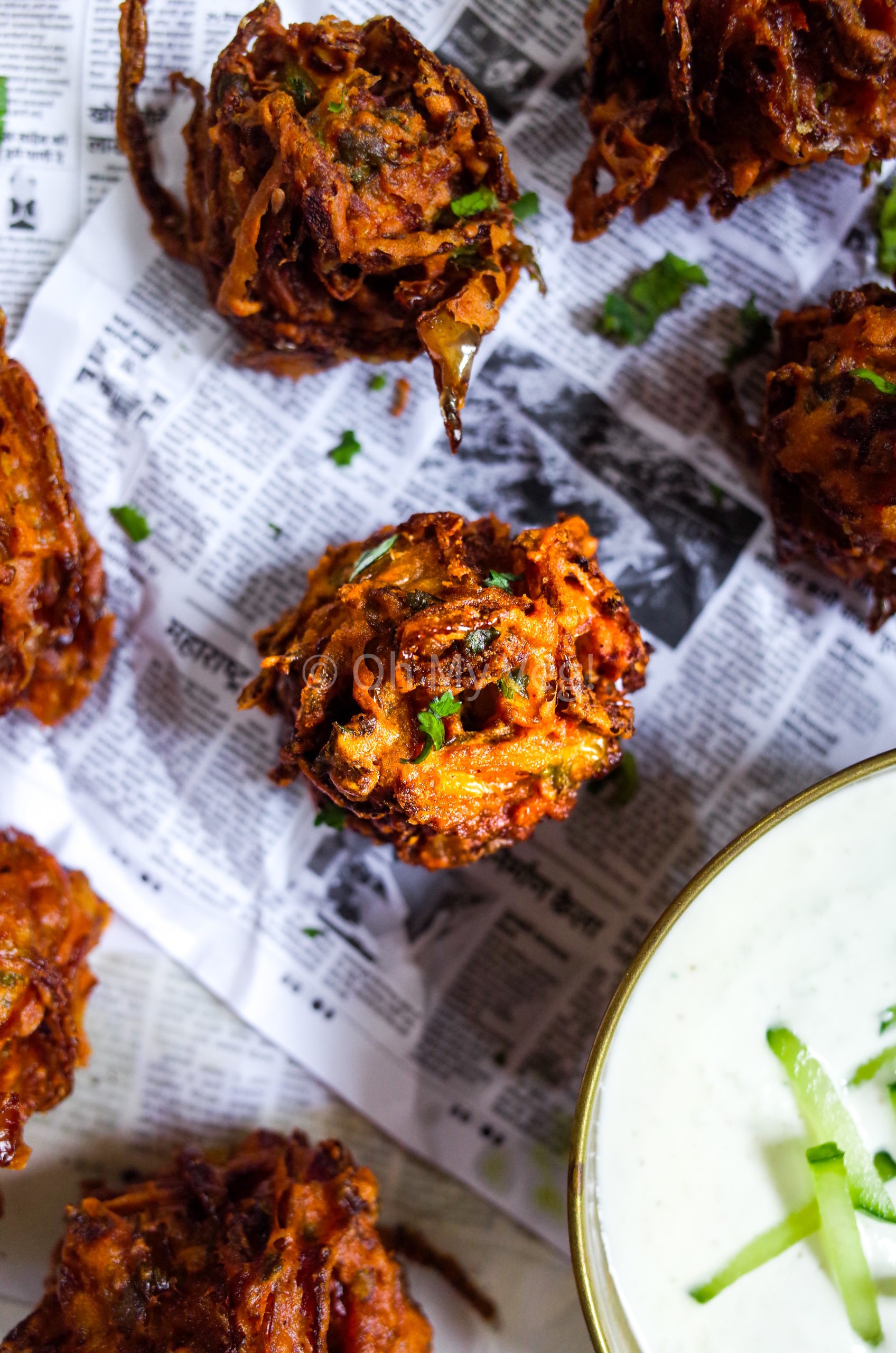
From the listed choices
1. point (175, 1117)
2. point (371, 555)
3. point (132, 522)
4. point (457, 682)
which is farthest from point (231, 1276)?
point (132, 522)

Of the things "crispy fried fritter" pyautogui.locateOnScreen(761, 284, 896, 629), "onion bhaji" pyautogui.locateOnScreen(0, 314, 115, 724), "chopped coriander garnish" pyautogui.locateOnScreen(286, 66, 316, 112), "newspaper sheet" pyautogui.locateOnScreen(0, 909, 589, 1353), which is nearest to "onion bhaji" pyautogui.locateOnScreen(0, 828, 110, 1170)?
"newspaper sheet" pyautogui.locateOnScreen(0, 909, 589, 1353)

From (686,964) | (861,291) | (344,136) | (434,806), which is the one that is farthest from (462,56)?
(686,964)

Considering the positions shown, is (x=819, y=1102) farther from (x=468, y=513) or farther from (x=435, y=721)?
(x=468, y=513)

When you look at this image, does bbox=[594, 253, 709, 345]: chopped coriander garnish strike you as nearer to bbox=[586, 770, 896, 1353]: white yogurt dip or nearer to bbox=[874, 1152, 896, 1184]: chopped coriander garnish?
bbox=[586, 770, 896, 1353]: white yogurt dip

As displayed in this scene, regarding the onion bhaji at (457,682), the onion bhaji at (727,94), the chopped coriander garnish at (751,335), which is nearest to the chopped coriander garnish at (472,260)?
the onion bhaji at (727,94)

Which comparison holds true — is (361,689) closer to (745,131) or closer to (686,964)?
(686,964)
